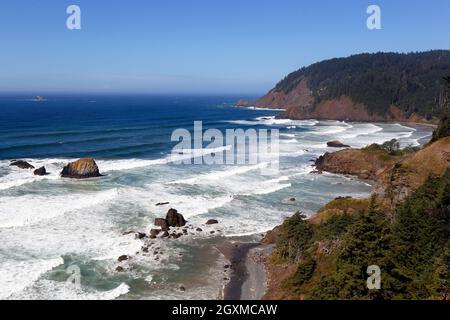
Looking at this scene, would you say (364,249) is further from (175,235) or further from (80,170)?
(80,170)

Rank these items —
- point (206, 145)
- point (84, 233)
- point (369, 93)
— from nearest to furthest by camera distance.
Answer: point (84, 233), point (206, 145), point (369, 93)

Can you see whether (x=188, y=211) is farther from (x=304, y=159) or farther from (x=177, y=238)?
A: (x=304, y=159)

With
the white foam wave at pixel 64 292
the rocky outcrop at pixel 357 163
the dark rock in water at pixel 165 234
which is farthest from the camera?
the rocky outcrop at pixel 357 163

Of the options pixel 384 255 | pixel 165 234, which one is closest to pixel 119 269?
pixel 165 234

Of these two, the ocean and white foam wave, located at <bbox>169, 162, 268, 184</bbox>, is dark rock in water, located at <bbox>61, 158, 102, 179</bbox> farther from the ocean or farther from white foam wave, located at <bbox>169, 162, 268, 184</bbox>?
Answer: white foam wave, located at <bbox>169, 162, 268, 184</bbox>

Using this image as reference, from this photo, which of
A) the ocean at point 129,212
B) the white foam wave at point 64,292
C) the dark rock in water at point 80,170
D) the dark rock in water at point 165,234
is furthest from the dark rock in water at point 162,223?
the dark rock in water at point 80,170

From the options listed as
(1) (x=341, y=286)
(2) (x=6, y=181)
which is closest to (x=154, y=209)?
(2) (x=6, y=181)

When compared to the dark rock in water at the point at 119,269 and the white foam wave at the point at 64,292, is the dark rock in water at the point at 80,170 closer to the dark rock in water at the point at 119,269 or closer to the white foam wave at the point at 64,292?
the dark rock in water at the point at 119,269
